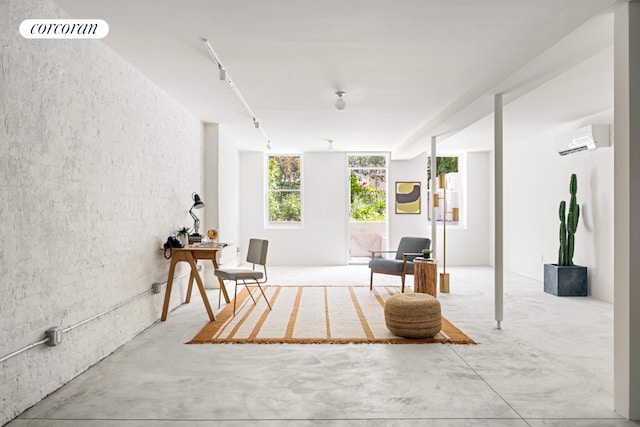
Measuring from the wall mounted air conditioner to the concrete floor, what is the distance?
2.69 m

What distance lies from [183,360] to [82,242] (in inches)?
48.9

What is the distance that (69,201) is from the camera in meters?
3.38

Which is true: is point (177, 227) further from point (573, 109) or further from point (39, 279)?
point (573, 109)

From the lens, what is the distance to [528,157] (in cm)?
852

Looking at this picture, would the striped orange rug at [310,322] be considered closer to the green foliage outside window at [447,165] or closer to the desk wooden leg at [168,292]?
the desk wooden leg at [168,292]

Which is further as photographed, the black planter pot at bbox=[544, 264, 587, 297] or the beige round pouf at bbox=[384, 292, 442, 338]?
the black planter pot at bbox=[544, 264, 587, 297]

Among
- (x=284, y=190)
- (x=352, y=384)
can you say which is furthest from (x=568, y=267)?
(x=284, y=190)

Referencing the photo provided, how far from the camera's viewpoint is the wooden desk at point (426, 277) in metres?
6.10

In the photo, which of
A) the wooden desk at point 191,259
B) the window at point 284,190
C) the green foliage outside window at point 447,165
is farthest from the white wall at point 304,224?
the wooden desk at point 191,259

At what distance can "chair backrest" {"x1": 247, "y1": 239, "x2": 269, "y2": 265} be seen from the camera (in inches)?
242

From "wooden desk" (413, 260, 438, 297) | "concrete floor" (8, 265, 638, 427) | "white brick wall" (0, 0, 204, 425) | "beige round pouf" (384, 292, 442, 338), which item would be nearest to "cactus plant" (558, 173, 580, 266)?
"concrete floor" (8, 265, 638, 427)

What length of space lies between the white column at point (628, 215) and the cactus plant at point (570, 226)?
4.39 meters

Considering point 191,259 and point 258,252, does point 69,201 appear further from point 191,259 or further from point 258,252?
point 258,252

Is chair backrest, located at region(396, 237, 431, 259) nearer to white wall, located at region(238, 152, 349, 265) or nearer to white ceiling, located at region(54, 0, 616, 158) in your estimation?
white ceiling, located at region(54, 0, 616, 158)
